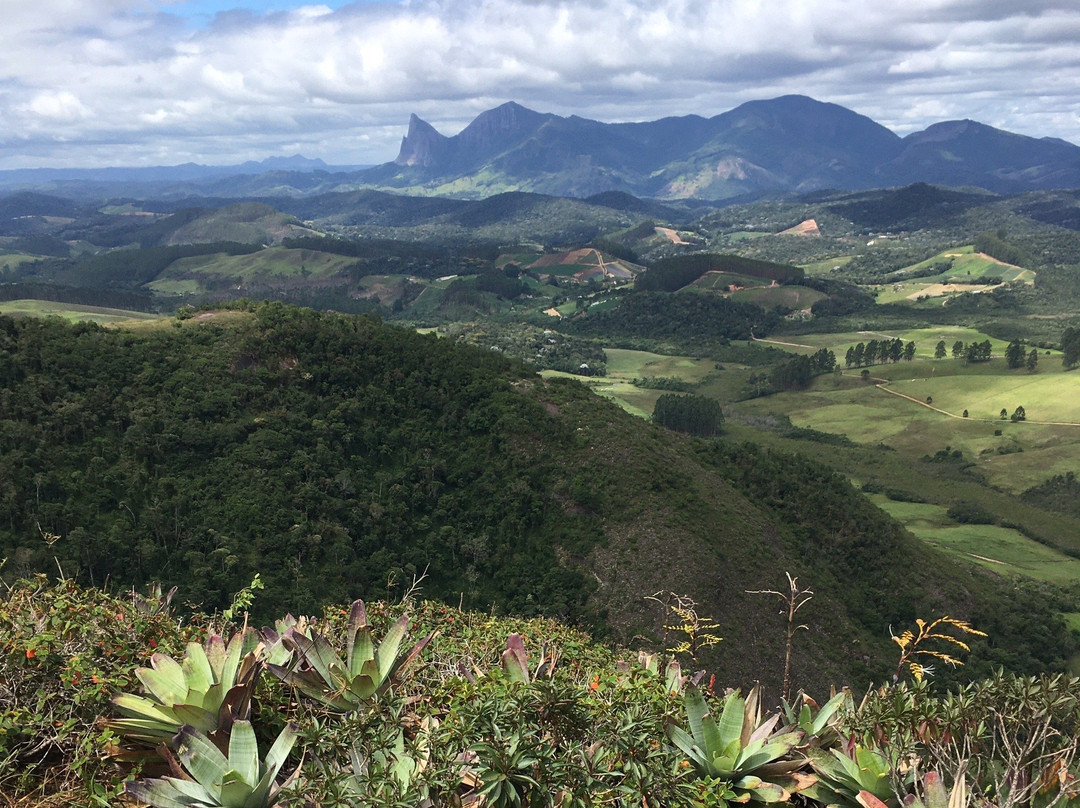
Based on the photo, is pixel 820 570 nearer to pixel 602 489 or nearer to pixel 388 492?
pixel 602 489

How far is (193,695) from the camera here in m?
6.69

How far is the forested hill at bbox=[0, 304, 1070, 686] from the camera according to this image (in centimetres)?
3744

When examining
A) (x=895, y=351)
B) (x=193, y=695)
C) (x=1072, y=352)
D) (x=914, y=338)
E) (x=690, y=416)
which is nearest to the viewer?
(x=193, y=695)

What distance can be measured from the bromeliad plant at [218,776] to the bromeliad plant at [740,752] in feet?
12.1

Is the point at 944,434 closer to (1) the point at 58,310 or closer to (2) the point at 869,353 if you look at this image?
(2) the point at 869,353

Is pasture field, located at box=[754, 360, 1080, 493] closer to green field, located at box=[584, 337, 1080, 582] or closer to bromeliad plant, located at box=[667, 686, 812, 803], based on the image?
green field, located at box=[584, 337, 1080, 582]

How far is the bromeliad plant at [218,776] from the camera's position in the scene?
5805 mm

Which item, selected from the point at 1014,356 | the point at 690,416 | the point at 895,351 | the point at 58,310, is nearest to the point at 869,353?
the point at 895,351

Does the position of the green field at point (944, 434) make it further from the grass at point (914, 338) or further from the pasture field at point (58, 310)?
the pasture field at point (58, 310)

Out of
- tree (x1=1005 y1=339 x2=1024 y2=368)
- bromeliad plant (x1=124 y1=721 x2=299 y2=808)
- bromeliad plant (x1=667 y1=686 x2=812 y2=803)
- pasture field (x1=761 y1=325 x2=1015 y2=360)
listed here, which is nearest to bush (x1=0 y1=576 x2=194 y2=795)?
bromeliad plant (x1=124 y1=721 x2=299 y2=808)

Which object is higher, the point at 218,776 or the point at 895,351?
the point at 218,776

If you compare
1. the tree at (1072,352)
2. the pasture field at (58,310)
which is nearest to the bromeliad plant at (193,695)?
the pasture field at (58,310)

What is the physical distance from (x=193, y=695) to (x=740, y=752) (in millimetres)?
5263

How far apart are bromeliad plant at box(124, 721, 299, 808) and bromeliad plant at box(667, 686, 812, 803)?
368 centimetres
